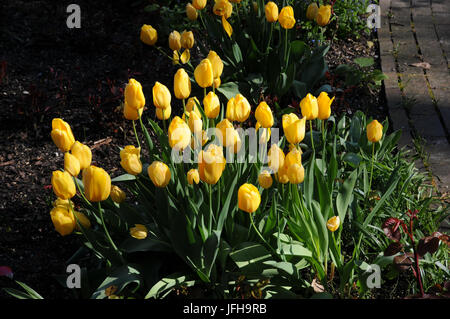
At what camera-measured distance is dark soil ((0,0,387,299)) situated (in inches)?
103

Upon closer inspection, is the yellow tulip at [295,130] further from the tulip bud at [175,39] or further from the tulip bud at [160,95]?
the tulip bud at [175,39]

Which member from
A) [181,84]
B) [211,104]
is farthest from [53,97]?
[211,104]

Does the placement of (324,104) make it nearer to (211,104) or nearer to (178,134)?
(211,104)

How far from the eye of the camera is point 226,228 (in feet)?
7.09

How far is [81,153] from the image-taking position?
193cm

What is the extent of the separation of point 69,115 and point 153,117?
581 mm

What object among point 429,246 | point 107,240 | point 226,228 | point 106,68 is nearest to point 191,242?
point 226,228

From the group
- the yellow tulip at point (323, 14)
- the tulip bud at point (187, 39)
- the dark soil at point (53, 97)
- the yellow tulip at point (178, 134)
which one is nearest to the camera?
the yellow tulip at point (178, 134)

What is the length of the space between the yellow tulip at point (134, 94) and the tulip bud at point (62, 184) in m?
0.36

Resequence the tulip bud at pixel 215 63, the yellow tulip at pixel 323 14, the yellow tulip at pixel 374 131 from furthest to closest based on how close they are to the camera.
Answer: the yellow tulip at pixel 323 14 < the tulip bud at pixel 215 63 < the yellow tulip at pixel 374 131

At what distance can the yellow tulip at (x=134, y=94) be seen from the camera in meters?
1.95

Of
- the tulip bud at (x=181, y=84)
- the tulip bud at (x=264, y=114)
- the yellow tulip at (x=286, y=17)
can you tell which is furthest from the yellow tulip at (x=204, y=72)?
the yellow tulip at (x=286, y=17)

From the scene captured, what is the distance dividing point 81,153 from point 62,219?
0.25 meters

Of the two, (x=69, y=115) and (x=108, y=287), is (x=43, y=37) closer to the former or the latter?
(x=69, y=115)
